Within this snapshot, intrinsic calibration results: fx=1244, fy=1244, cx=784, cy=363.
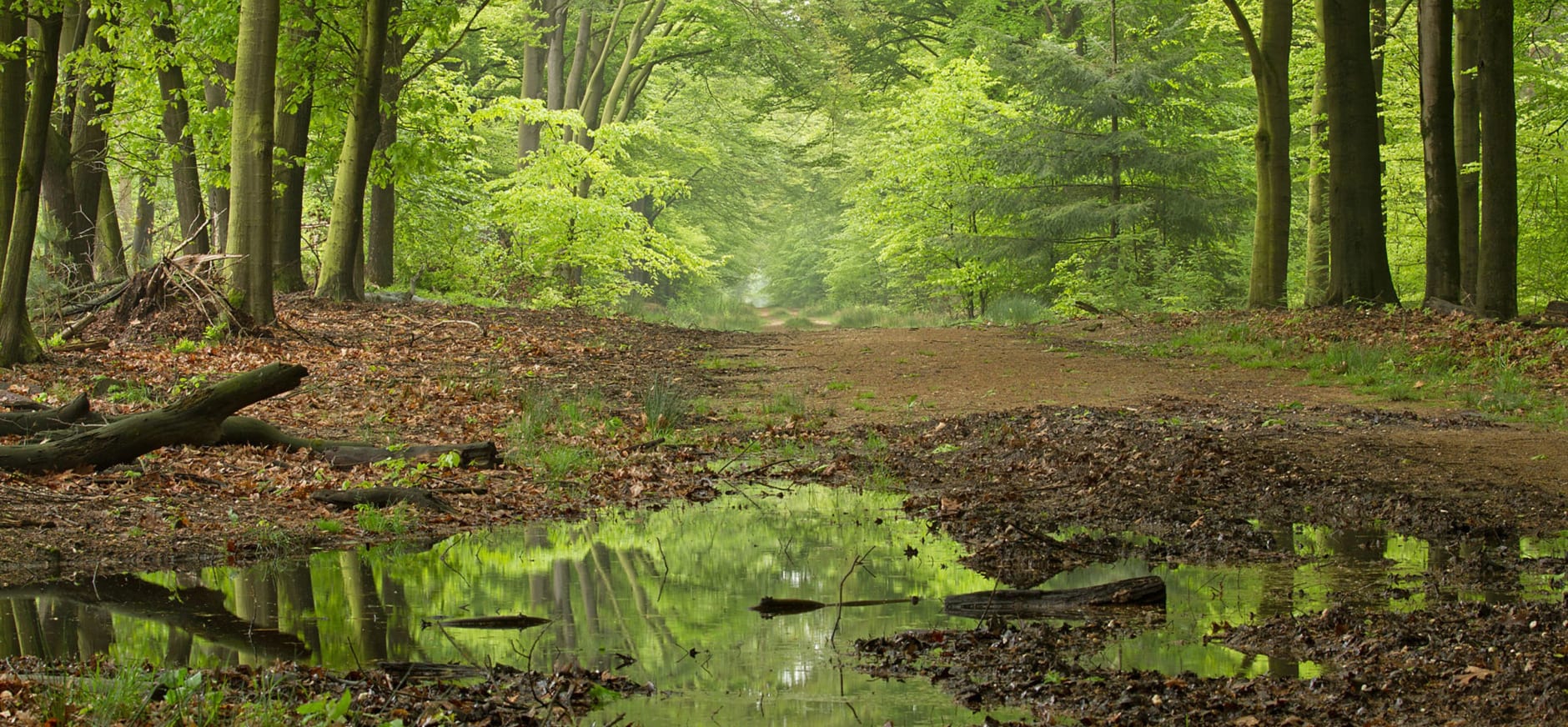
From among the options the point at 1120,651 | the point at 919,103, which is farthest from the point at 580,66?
the point at 1120,651

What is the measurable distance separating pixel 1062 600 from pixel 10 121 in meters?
8.97

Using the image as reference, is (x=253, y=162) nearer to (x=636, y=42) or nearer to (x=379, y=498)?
(x=379, y=498)

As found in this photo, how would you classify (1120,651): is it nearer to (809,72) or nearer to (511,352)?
(511,352)

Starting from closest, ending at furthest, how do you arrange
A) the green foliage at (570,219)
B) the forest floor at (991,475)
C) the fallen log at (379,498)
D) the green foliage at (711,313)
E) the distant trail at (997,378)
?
the forest floor at (991,475), the fallen log at (379,498), the distant trail at (997,378), the green foliage at (570,219), the green foliage at (711,313)

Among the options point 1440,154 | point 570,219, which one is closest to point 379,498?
point 1440,154

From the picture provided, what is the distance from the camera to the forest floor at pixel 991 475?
3896 millimetres

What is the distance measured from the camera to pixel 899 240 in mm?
27703

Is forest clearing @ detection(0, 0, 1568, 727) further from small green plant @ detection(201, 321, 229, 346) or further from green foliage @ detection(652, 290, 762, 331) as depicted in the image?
green foliage @ detection(652, 290, 762, 331)

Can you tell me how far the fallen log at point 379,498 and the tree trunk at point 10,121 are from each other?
15.0ft

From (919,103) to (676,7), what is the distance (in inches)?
234

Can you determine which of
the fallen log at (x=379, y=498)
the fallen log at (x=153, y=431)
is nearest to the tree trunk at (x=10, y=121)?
the fallen log at (x=153, y=431)

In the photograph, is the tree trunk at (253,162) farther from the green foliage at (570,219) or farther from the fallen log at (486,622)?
the green foliage at (570,219)

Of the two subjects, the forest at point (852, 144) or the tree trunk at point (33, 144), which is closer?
the tree trunk at point (33, 144)

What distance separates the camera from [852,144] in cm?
3900
